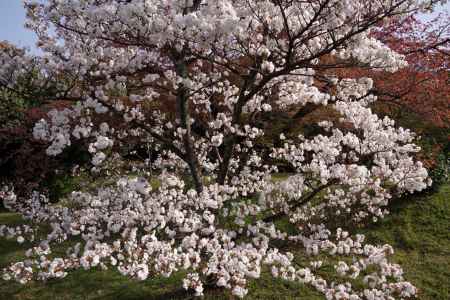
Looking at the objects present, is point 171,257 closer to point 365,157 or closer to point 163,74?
point 163,74

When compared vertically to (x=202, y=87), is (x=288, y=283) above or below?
below

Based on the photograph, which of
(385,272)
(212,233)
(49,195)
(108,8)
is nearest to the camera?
(108,8)

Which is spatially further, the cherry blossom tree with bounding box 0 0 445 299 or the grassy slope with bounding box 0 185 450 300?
the grassy slope with bounding box 0 185 450 300

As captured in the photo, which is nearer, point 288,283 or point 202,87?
point 202,87

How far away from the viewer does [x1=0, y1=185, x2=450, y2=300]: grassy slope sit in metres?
6.90

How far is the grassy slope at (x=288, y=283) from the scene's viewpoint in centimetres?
690

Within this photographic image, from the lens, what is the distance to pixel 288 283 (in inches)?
285

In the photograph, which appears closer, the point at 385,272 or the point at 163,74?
the point at 385,272

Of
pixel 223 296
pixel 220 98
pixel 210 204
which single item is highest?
pixel 220 98

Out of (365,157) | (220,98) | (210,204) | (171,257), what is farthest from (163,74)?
(365,157)

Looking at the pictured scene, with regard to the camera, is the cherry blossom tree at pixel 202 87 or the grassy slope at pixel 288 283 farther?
the grassy slope at pixel 288 283

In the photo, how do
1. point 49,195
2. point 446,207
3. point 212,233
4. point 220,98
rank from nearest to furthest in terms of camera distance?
1. point 212,233
2. point 220,98
3. point 446,207
4. point 49,195

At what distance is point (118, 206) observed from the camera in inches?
234

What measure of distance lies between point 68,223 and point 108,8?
3259 millimetres
